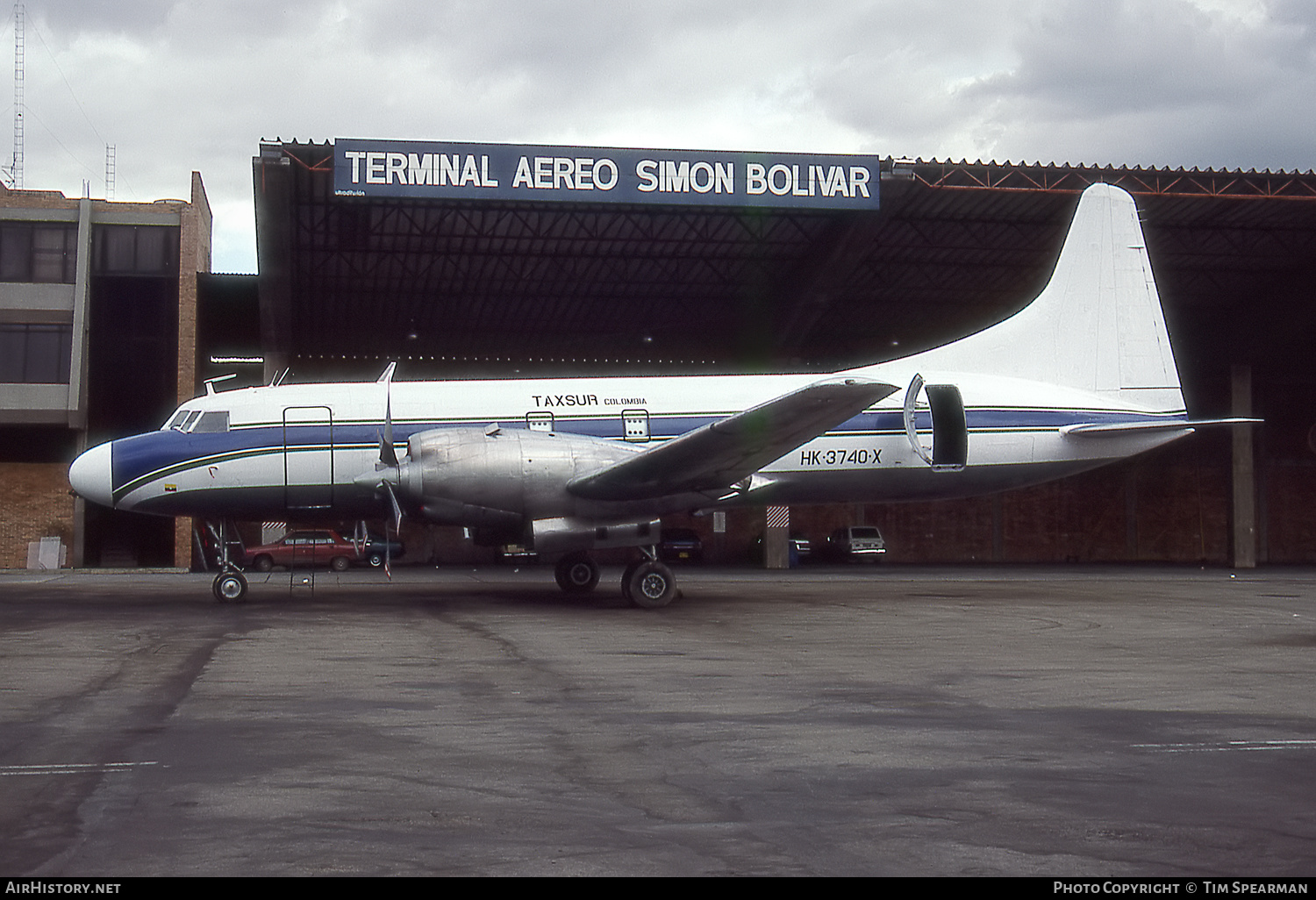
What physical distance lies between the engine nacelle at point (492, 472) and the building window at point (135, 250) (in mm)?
28482

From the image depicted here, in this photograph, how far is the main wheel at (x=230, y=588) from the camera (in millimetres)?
21328

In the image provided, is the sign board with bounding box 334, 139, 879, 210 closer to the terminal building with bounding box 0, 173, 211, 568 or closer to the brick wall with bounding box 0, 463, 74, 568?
the terminal building with bounding box 0, 173, 211, 568

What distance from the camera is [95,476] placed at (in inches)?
816

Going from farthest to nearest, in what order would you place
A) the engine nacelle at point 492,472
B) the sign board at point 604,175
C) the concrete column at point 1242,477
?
the concrete column at point 1242,477
the sign board at point 604,175
the engine nacelle at point 492,472

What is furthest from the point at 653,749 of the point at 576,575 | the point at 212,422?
the point at 576,575

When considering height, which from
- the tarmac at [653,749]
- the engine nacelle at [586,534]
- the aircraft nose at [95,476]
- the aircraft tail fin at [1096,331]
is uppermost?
the aircraft tail fin at [1096,331]

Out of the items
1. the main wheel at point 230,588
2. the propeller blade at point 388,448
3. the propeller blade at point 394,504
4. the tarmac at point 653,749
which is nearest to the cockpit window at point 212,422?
the main wheel at point 230,588

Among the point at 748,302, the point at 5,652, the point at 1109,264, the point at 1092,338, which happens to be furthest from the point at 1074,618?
the point at 748,302

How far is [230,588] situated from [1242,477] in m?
41.6

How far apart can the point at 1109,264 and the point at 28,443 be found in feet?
124

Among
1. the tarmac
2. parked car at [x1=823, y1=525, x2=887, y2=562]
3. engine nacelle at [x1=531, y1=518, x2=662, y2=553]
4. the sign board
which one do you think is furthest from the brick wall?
parked car at [x1=823, y1=525, x2=887, y2=562]

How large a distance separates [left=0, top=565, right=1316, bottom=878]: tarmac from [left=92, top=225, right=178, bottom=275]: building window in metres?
28.5

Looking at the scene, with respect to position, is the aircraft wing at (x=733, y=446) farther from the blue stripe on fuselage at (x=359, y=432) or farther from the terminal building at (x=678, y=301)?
the terminal building at (x=678, y=301)
